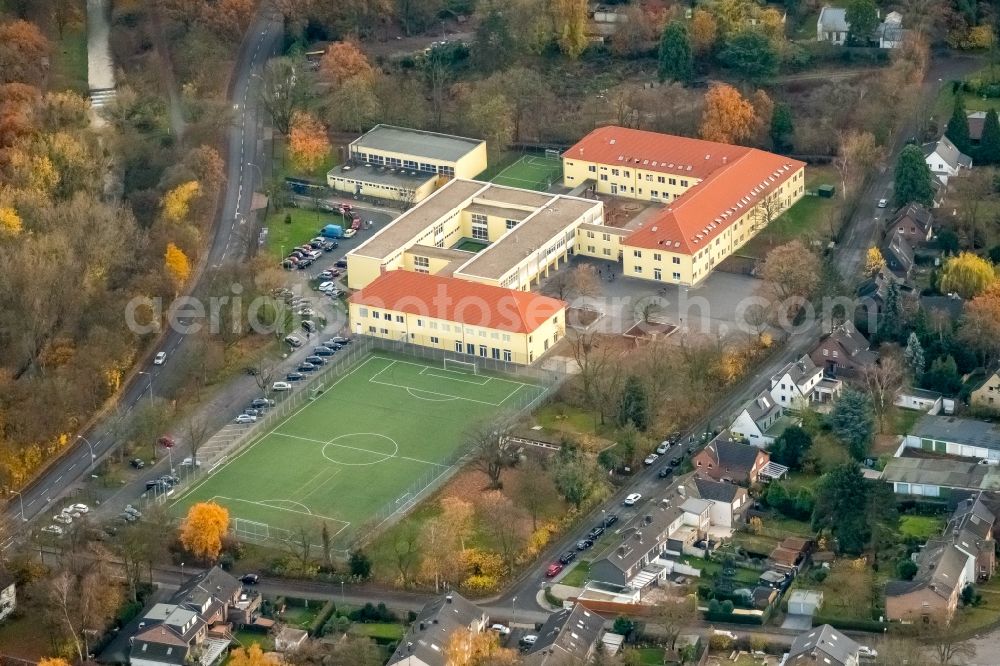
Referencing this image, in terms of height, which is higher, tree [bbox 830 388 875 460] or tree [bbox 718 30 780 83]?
tree [bbox 718 30 780 83]

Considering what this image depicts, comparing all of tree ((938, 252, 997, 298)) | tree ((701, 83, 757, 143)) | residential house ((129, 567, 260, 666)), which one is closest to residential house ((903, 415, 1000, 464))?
tree ((938, 252, 997, 298))

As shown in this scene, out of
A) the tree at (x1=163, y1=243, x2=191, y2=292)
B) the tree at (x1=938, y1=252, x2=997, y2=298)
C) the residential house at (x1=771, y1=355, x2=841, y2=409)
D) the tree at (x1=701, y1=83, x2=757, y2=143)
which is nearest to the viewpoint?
the residential house at (x1=771, y1=355, x2=841, y2=409)

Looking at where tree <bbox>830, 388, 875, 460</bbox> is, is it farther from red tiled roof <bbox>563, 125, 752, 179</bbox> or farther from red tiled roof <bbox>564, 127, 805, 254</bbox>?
red tiled roof <bbox>563, 125, 752, 179</bbox>

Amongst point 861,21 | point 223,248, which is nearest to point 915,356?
point 861,21

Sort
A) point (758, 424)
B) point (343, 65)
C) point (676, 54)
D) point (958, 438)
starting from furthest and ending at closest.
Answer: point (343, 65) < point (676, 54) < point (758, 424) < point (958, 438)

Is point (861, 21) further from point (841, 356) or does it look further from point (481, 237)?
point (841, 356)

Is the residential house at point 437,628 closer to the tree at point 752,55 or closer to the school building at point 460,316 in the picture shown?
the school building at point 460,316
